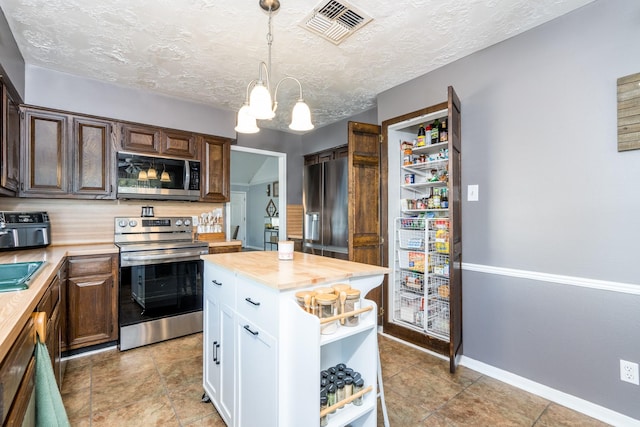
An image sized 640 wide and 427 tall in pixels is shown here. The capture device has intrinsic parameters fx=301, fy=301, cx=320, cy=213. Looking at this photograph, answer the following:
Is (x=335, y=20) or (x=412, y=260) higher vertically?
(x=335, y=20)

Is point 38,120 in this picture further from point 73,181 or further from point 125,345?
point 125,345

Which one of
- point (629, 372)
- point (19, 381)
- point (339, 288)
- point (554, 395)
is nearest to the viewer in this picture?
point (19, 381)

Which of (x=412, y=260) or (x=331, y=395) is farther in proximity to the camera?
(x=412, y=260)

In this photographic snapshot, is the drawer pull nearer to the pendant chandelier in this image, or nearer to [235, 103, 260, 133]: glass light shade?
the pendant chandelier

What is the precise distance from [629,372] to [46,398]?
294 cm

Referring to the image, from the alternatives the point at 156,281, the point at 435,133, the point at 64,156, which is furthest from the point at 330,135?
the point at 64,156

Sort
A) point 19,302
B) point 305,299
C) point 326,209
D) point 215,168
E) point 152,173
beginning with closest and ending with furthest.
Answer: point 19,302
point 305,299
point 152,173
point 215,168
point 326,209

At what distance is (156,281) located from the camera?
9.75ft

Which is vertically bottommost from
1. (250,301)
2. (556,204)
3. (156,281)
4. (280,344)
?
(156,281)

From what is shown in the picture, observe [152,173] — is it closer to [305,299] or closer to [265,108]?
[265,108]

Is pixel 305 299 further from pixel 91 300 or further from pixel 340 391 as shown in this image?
pixel 91 300

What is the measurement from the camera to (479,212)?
249 cm

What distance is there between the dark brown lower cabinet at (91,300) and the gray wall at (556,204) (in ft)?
10.4

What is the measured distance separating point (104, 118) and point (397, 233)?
3.26m
